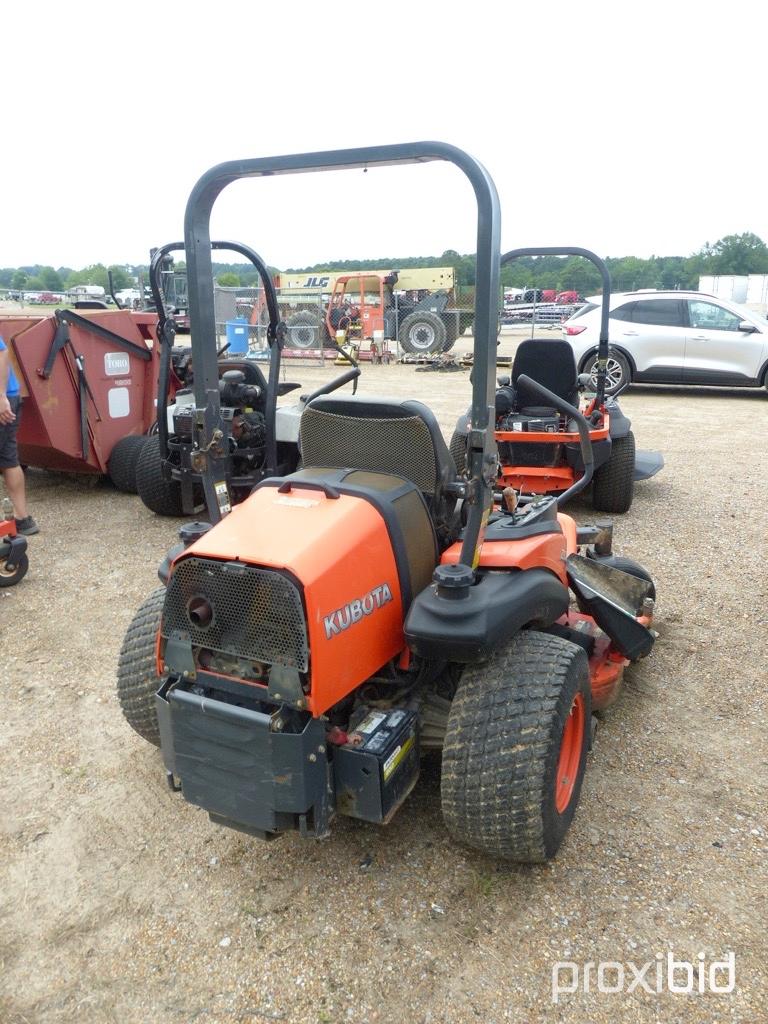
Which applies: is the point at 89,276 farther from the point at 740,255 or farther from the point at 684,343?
the point at 684,343

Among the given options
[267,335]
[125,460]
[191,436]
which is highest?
[267,335]

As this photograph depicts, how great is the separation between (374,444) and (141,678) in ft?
3.76

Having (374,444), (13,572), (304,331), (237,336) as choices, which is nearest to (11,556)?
(13,572)

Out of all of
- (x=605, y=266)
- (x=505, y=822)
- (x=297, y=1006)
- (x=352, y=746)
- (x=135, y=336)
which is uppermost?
(x=605, y=266)

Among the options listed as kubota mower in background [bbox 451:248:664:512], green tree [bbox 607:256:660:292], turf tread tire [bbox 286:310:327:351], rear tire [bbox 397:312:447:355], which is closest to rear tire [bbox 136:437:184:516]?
kubota mower in background [bbox 451:248:664:512]

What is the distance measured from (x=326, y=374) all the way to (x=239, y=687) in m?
14.4

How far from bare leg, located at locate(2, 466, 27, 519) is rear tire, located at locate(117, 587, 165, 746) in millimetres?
3260

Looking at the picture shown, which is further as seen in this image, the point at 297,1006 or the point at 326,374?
the point at 326,374

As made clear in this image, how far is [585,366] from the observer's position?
12.3 m

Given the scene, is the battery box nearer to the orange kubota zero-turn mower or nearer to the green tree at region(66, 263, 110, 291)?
the orange kubota zero-turn mower

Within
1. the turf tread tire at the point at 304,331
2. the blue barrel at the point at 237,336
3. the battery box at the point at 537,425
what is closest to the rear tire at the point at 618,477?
the battery box at the point at 537,425

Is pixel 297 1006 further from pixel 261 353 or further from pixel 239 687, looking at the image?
pixel 261 353

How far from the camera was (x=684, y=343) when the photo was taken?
1244 centimetres

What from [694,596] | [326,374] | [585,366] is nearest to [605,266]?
[694,596]
